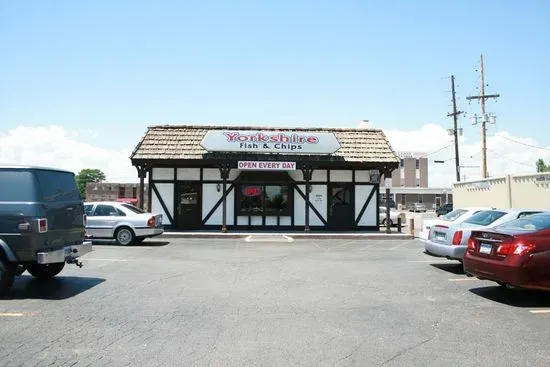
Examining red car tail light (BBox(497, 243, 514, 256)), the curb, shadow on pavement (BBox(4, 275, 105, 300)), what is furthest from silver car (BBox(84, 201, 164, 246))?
red car tail light (BBox(497, 243, 514, 256))

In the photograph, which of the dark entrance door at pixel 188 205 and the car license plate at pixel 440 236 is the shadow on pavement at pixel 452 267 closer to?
the car license plate at pixel 440 236

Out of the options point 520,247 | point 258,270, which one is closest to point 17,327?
point 258,270

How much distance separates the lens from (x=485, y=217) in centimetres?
1168

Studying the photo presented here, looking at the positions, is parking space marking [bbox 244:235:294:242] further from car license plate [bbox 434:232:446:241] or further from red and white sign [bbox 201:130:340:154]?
car license plate [bbox 434:232:446:241]

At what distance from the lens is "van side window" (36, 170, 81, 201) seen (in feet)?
28.5

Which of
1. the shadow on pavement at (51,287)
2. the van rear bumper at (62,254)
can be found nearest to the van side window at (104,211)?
the shadow on pavement at (51,287)

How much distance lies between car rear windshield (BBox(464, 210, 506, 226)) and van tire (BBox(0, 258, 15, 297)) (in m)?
9.86

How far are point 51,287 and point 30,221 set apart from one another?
176cm

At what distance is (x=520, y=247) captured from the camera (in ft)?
26.2

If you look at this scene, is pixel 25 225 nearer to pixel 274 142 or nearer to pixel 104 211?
pixel 104 211

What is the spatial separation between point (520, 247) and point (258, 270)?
5.84m

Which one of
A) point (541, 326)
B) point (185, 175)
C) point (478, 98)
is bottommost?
point (541, 326)

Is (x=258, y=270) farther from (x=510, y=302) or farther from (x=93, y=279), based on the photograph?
(x=510, y=302)

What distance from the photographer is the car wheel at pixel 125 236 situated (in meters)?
17.6
